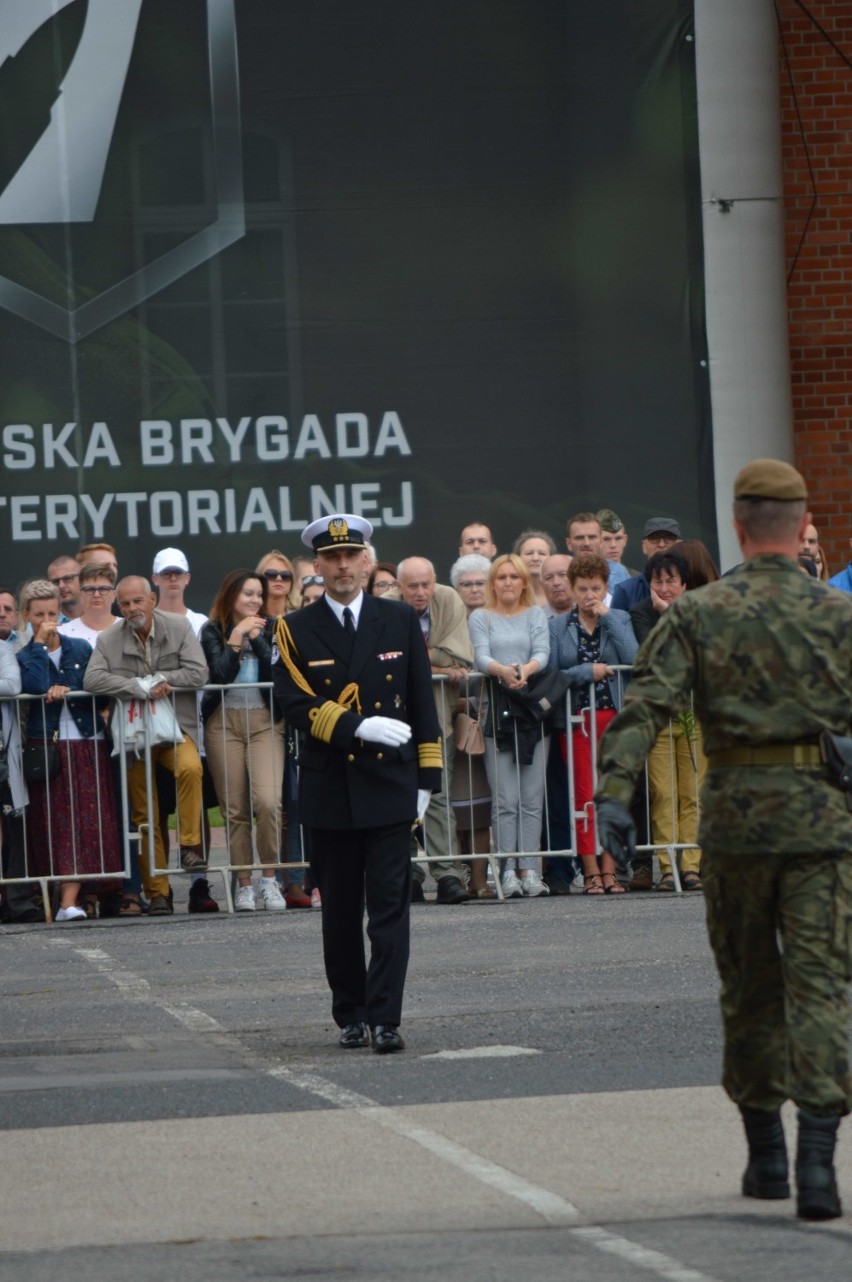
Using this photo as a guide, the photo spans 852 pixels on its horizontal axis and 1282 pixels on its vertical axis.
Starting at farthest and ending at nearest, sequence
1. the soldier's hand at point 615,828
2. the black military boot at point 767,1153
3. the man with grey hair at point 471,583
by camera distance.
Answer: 1. the man with grey hair at point 471,583
2. the black military boot at point 767,1153
3. the soldier's hand at point 615,828

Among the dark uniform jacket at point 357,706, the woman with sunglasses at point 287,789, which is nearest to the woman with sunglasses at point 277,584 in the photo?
the woman with sunglasses at point 287,789

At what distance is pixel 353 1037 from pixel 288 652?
147 cm

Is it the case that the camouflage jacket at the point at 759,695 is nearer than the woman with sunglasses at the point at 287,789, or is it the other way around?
the camouflage jacket at the point at 759,695

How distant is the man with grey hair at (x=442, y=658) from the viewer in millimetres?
13352

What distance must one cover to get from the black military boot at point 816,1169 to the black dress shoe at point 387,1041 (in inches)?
115

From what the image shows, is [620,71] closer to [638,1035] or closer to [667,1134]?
[638,1035]

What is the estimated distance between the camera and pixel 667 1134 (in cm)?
654

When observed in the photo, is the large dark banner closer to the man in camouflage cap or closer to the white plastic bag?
the white plastic bag

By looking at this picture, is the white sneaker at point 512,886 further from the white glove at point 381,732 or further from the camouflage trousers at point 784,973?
the camouflage trousers at point 784,973

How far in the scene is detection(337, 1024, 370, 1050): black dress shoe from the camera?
850cm

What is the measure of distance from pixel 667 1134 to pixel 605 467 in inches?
436

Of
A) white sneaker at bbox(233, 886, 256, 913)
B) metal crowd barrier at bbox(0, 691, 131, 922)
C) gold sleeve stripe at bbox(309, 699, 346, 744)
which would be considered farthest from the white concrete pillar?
gold sleeve stripe at bbox(309, 699, 346, 744)

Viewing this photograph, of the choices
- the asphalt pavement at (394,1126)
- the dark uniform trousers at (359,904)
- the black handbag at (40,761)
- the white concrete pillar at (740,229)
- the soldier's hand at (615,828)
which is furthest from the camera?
the white concrete pillar at (740,229)

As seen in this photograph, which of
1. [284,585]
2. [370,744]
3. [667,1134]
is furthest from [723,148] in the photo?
[667,1134]
